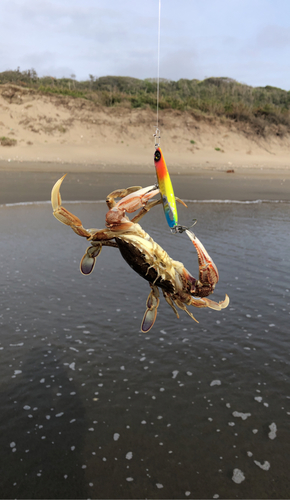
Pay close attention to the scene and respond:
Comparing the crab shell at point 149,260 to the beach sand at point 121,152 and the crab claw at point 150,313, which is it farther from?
the beach sand at point 121,152

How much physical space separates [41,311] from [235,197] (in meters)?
15.4

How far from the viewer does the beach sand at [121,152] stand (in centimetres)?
2114

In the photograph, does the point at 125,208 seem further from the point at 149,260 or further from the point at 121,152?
the point at 121,152

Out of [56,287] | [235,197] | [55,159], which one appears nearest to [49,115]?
[55,159]

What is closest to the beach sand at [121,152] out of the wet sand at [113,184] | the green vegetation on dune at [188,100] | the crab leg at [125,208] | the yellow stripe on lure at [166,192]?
the wet sand at [113,184]

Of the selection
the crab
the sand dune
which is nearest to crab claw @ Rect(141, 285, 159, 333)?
the crab

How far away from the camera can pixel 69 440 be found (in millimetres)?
4508

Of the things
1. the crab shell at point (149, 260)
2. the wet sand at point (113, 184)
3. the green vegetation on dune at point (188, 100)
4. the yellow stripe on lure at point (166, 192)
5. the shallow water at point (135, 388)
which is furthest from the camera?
the green vegetation on dune at point (188, 100)

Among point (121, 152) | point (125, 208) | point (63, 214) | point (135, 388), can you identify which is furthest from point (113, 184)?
point (125, 208)

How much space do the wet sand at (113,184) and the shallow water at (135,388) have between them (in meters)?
9.98

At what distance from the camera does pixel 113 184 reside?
20.9 m

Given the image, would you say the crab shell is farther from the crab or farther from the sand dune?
the sand dune

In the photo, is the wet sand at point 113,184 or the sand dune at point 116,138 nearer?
the wet sand at point 113,184

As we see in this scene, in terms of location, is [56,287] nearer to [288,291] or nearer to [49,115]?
[288,291]
